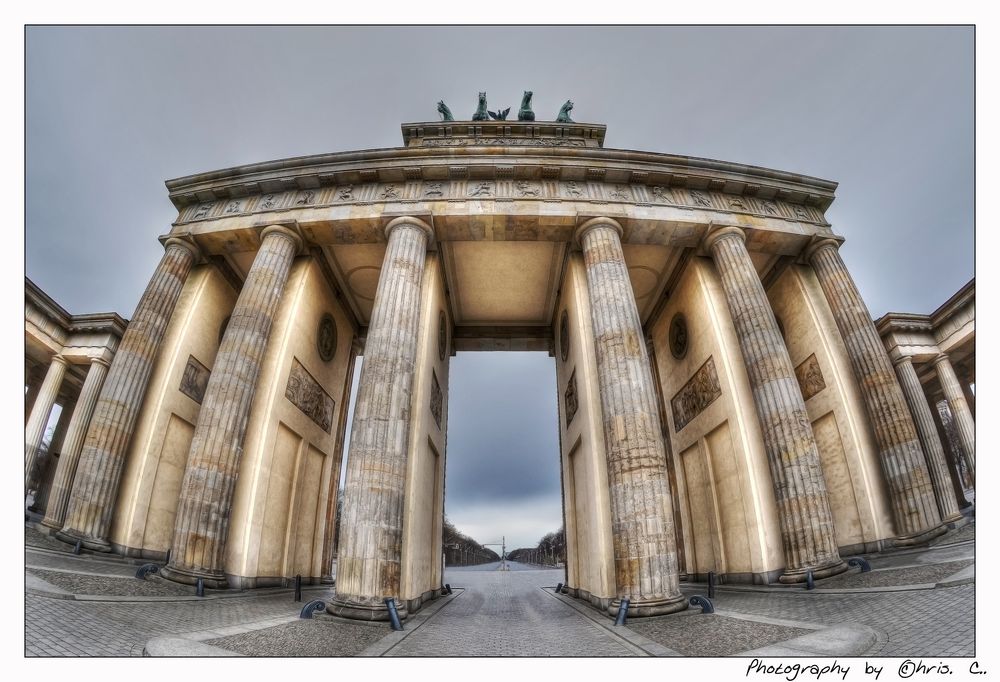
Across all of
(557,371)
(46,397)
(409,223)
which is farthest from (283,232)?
(46,397)

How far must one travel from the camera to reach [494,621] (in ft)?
21.6

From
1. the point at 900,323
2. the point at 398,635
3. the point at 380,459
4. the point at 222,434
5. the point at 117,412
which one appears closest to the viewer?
the point at 398,635

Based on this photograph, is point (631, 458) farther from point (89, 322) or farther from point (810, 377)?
point (89, 322)

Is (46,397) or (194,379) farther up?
(46,397)

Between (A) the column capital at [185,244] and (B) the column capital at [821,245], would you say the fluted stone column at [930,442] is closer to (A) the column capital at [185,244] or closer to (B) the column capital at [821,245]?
(B) the column capital at [821,245]

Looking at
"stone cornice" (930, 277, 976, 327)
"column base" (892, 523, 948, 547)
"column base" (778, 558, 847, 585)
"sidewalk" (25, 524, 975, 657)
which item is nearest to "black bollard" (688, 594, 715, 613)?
"sidewalk" (25, 524, 975, 657)

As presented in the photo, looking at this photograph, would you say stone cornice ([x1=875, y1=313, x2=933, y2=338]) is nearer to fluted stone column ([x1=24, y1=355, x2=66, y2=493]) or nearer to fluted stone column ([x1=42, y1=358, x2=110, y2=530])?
fluted stone column ([x1=42, y1=358, x2=110, y2=530])

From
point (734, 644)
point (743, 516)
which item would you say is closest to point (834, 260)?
point (743, 516)

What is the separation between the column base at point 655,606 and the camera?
6.76m

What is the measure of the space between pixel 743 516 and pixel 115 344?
72.0 feet

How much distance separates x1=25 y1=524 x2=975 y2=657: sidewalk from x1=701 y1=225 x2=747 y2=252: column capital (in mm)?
8386

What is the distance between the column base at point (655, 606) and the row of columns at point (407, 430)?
0.09 ft

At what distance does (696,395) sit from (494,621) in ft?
31.2
